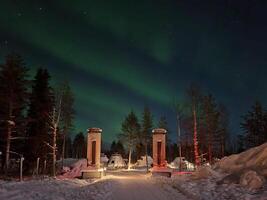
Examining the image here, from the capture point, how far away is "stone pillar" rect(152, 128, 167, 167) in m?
38.3

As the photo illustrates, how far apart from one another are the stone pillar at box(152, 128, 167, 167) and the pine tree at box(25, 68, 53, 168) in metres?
12.8

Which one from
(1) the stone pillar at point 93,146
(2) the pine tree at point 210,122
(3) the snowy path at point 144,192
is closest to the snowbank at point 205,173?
(3) the snowy path at point 144,192

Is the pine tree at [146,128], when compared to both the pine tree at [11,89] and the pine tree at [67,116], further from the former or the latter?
Result: the pine tree at [11,89]

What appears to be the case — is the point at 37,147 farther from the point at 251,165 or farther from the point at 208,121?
the point at 208,121

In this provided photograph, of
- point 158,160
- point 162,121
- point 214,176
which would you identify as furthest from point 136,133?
point 214,176

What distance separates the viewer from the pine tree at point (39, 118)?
35.1m

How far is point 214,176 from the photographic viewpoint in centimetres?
2247

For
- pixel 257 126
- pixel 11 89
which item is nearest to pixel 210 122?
pixel 257 126

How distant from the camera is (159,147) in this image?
3853cm

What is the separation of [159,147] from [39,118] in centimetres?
1470

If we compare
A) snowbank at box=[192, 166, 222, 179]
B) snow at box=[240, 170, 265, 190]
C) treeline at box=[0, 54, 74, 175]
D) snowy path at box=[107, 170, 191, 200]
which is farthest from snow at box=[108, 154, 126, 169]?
snow at box=[240, 170, 265, 190]

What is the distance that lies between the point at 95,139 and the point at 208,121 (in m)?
24.2

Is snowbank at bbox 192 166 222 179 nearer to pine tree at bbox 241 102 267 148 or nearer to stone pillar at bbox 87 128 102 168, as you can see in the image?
stone pillar at bbox 87 128 102 168

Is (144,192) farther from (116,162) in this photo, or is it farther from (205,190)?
(116,162)
